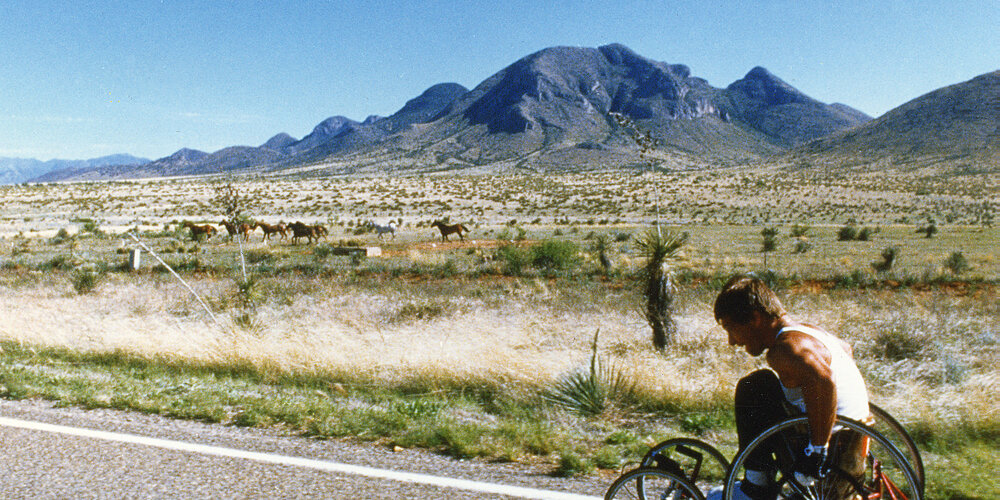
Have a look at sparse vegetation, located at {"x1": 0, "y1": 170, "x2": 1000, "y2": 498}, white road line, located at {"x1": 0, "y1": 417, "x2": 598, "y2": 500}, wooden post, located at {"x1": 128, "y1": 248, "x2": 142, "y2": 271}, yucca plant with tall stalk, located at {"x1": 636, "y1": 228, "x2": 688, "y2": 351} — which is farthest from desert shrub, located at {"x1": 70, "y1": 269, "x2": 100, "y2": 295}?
yucca plant with tall stalk, located at {"x1": 636, "y1": 228, "x2": 688, "y2": 351}

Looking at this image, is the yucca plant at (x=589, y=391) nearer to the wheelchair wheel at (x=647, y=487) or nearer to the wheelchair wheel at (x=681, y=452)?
the wheelchair wheel at (x=647, y=487)

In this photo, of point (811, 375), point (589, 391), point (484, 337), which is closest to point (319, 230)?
point (484, 337)

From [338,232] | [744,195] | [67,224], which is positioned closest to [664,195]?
[744,195]

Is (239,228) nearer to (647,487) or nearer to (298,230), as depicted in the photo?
(647,487)

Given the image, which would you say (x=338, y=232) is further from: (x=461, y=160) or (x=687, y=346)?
(x=461, y=160)

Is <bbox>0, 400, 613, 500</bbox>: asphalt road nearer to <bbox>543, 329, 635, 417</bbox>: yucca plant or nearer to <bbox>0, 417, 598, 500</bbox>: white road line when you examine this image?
<bbox>0, 417, 598, 500</bbox>: white road line

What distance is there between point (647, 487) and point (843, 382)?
4.30ft

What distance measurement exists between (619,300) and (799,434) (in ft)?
37.7

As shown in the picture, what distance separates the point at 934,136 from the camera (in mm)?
93562

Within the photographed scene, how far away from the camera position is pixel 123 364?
8.27 meters

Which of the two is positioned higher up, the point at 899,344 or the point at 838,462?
the point at 838,462

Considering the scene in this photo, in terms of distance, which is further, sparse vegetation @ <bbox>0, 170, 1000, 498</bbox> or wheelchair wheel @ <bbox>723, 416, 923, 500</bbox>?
sparse vegetation @ <bbox>0, 170, 1000, 498</bbox>

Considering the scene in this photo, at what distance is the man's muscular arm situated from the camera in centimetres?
269

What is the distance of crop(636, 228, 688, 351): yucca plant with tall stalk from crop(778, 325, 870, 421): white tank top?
590 cm
